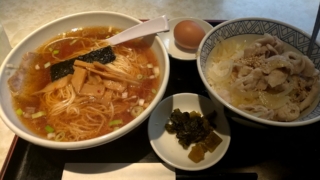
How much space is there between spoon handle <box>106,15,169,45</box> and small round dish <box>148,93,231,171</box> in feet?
1.16

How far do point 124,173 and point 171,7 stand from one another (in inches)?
53.3

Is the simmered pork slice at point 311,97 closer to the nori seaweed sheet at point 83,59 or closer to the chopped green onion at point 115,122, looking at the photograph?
the chopped green onion at point 115,122

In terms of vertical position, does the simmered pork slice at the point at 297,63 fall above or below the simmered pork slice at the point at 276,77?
above

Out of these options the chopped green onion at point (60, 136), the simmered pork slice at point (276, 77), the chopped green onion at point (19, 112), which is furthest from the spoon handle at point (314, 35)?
the chopped green onion at point (19, 112)

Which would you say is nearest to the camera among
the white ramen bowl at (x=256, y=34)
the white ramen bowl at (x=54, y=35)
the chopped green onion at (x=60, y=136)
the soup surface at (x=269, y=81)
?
the white ramen bowl at (x=54, y=35)

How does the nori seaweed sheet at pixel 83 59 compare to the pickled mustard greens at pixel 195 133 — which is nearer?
the pickled mustard greens at pixel 195 133

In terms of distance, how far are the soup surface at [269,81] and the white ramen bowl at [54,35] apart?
308 mm

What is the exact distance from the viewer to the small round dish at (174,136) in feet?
4.07

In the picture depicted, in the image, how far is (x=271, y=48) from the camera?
1.42m

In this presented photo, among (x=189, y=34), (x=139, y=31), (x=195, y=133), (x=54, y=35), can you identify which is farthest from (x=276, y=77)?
(x=54, y=35)

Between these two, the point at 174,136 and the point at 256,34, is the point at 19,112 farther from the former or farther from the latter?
the point at 256,34

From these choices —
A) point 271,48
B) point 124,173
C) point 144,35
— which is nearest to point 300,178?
point 271,48

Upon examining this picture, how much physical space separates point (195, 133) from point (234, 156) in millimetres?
206

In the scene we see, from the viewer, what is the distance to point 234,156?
4.22ft
